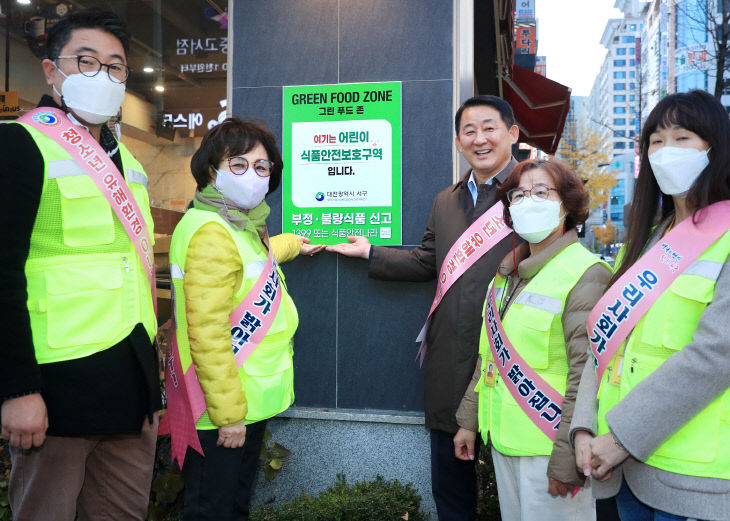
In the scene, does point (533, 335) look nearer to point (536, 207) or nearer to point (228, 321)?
point (536, 207)

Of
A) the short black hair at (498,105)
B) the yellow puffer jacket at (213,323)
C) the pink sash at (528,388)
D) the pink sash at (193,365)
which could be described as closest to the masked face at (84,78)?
the yellow puffer jacket at (213,323)

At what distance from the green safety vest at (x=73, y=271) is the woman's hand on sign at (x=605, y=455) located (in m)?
1.66

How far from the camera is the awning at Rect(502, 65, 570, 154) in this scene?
9486mm

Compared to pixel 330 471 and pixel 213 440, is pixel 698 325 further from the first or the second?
pixel 330 471

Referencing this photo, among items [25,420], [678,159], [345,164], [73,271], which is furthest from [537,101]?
[25,420]

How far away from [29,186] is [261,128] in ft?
3.65

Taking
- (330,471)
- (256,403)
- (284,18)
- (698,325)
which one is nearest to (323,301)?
(330,471)

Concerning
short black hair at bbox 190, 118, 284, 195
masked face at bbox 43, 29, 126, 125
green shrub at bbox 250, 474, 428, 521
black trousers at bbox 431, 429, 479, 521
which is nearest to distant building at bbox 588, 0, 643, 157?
green shrub at bbox 250, 474, 428, 521

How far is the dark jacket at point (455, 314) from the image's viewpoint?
336 centimetres

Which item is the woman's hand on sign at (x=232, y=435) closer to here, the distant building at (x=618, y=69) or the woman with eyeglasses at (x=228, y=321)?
the woman with eyeglasses at (x=228, y=321)

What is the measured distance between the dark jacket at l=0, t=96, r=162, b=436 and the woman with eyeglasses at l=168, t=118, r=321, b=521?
252mm

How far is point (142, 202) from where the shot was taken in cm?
258

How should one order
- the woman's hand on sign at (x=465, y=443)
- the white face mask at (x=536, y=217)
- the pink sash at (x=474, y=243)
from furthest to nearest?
the pink sash at (x=474, y=243) < the woman's hand on sign at (x=465, y=443) < the white face mask at (x=536, y=217)

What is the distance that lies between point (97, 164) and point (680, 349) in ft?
6.81
